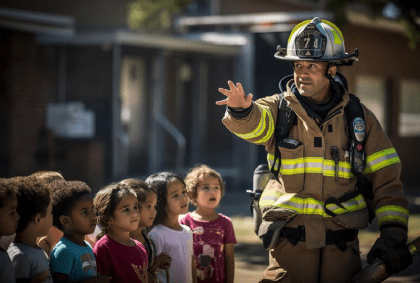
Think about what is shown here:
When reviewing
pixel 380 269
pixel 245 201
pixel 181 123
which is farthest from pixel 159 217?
pixel 181 123

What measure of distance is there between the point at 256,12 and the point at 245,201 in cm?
1089

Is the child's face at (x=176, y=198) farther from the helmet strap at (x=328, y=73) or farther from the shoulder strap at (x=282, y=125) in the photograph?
the helmet strap at (x=328, y=73)

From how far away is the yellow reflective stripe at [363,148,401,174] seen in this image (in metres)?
4.68

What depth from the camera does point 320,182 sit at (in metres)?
4.60

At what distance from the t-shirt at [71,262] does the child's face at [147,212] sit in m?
0.75

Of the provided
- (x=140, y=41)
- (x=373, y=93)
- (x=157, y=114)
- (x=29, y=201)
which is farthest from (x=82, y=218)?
(x=373, y=93)

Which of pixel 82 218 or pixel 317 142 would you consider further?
pixel 317 142

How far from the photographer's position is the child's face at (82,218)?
13.9ft

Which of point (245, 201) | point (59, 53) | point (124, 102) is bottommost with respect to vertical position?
point (245, 201)

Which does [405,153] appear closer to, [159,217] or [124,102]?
[124,102]

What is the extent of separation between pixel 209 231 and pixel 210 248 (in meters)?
0.12

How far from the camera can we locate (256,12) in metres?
23.7

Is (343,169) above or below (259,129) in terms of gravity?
below

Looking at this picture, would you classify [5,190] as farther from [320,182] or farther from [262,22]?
[262,22]
